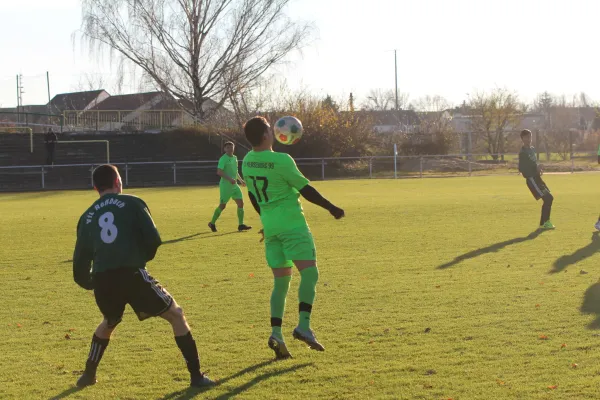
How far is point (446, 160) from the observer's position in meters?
47.5

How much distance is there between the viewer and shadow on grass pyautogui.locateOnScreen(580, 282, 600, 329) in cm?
714

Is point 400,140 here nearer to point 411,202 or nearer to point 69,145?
point 69,145

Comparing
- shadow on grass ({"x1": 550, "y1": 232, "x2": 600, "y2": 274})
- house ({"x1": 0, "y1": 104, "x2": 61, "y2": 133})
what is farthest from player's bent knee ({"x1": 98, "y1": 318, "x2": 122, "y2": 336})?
house ({"x1": 0, "y1": 104, "x2": 61, "y2": 133})

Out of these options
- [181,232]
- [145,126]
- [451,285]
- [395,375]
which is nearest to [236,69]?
[145,126]

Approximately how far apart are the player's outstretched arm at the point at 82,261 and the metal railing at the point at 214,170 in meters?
31.1

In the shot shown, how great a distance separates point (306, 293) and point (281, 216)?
635mm

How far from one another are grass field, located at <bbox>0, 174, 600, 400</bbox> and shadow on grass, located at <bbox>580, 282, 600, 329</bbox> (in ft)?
0.07

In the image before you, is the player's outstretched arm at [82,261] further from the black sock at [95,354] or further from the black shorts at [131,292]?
the black sock at [95,354]

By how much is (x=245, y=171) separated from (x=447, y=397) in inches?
92.8

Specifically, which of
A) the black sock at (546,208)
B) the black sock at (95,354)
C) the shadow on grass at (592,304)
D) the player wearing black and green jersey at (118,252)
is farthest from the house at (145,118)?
the player wearing black and green jersey at (118,252)

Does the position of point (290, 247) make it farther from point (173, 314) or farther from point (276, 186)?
point (173, 314)

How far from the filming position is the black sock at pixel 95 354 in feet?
18.9

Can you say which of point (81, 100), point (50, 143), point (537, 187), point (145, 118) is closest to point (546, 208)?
point (537, 187)

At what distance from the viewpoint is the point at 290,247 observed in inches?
247
